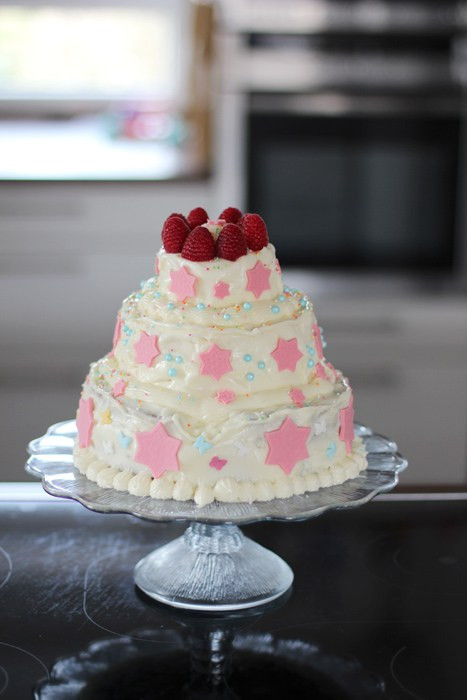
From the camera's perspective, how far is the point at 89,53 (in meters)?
4.08

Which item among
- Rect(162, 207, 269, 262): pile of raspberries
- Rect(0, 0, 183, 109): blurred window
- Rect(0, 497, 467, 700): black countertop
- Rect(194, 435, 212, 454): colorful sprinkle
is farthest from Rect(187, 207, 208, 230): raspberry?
Rect(0, 0, 183, 109): blurred window

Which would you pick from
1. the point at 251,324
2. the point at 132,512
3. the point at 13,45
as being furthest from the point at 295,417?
the point at 13,45

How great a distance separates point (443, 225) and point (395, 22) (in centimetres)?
65

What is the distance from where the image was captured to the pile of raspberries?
4.11 feet

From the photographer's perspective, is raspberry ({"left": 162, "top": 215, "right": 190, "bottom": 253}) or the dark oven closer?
raspberry ({"left": 162, "top": 215, "right": 190, "bottom": 253})

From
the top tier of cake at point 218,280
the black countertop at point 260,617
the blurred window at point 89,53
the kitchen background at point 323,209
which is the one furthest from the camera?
A: the blurred window at point 89,53

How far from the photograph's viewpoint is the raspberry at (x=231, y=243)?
4.11 ft

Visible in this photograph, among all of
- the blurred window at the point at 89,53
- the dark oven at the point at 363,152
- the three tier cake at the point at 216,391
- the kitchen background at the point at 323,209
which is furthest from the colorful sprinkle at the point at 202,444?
the blurred window at the point at 89,53

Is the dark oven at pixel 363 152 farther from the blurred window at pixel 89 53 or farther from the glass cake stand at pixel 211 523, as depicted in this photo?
the glass cake stand at pixel 211 523

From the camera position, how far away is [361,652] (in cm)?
112

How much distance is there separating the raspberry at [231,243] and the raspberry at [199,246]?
0.01 m

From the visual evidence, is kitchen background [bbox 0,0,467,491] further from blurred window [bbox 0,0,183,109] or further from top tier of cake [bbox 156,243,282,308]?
top tier of cake [bbox 156,243,282,308]

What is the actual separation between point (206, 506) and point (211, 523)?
0.15 feet

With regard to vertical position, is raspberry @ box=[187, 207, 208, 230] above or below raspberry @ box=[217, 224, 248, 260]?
above
